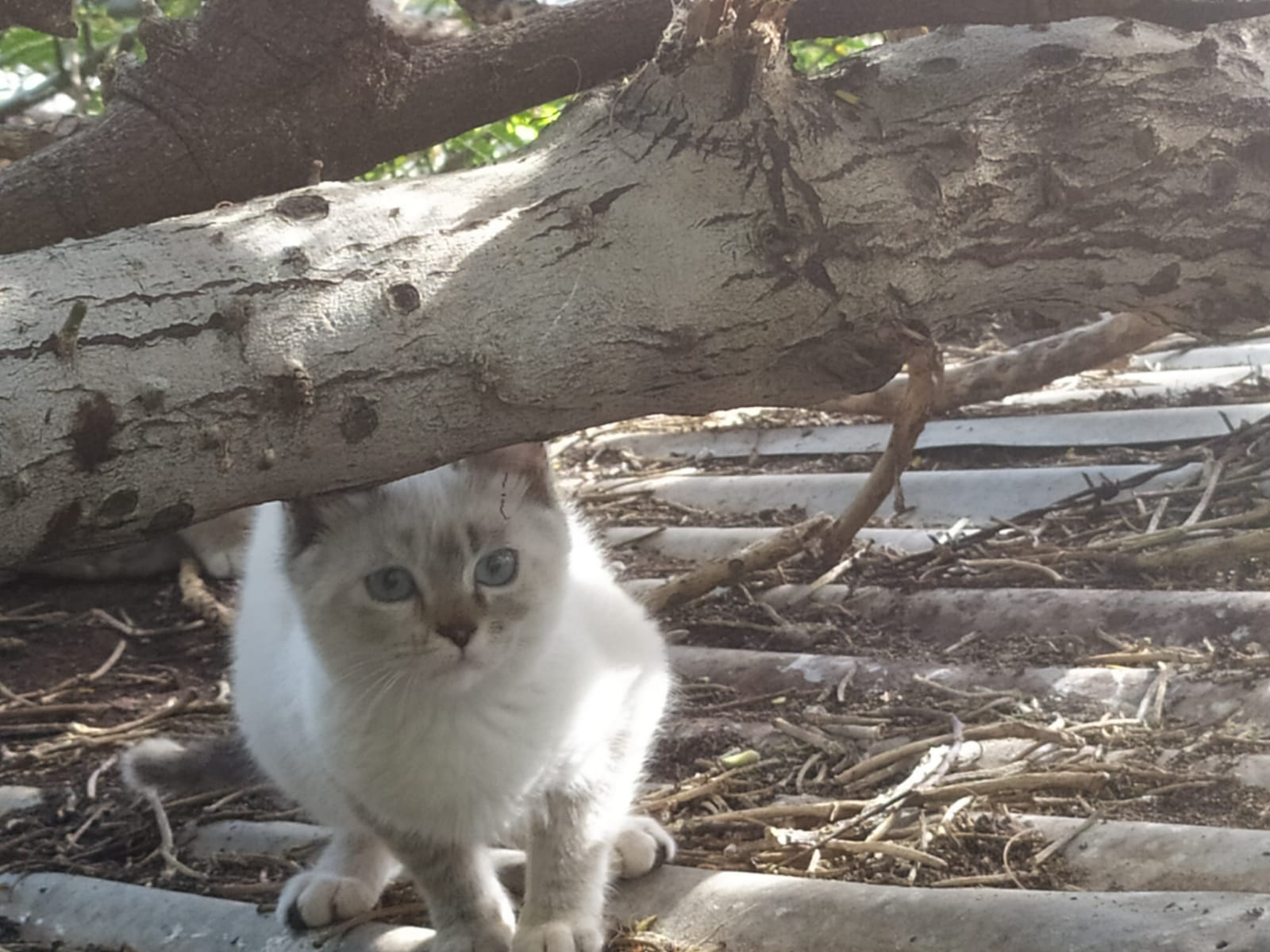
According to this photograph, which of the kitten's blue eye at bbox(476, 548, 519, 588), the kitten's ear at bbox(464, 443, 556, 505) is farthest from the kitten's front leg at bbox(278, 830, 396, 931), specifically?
the kitten's ear at bbox(464, 443, 556, 505)

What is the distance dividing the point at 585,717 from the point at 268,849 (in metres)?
0.65

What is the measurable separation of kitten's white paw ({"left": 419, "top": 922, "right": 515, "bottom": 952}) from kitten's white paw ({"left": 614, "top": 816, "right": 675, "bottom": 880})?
18 centimetres

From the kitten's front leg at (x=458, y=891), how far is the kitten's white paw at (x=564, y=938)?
52 millimetres

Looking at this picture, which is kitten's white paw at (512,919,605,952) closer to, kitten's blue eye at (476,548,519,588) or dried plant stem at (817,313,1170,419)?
kitten's blue eye at (476,548,519,588)

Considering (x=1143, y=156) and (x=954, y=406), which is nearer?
(x=1143, y=156)

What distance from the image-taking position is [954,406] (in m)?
2.89

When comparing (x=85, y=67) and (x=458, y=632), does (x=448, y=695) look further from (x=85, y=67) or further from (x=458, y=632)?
(x=85, y=67)

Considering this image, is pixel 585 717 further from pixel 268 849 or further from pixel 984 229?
pixel 984 229

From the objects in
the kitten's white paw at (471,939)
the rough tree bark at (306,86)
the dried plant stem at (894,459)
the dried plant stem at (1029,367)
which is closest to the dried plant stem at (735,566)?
the dried plant stem at (894,459)

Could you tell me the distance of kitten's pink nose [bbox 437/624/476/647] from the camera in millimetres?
1633

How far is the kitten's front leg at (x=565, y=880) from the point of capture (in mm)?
1527

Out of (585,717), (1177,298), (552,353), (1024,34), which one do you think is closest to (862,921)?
(585,717)

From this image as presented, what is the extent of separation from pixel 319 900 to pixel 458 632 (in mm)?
406

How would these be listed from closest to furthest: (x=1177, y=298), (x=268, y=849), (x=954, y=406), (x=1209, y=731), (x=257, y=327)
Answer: (x=257, y=327)
(x=1209, y=731)
(x=1177, y=298)
(x=268, y=849)
(x=954, y=406)
